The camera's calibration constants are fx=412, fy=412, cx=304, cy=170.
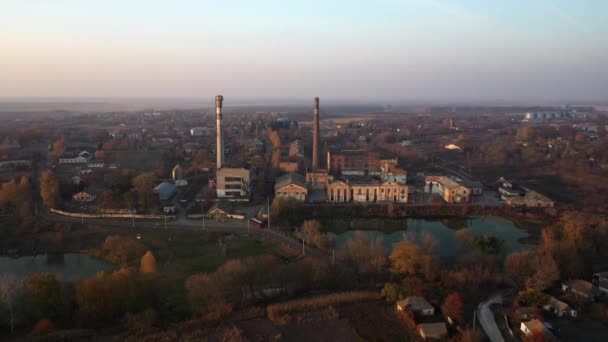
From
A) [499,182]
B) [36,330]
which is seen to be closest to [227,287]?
[36,330]

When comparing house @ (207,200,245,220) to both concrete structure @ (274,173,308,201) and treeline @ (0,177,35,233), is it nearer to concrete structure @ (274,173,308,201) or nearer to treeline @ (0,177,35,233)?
concrete structure @ (274,173,308,201)

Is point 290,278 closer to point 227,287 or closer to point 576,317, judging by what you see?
point 227,287

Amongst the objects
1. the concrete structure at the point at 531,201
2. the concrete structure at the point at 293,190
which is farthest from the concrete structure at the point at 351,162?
the concrete structure at the point at 531,201

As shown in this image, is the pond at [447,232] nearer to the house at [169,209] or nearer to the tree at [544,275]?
the tree at [544,275]

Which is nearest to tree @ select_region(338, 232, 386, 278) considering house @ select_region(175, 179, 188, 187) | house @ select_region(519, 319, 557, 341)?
house @ select_region(519, 319, 557, 341)

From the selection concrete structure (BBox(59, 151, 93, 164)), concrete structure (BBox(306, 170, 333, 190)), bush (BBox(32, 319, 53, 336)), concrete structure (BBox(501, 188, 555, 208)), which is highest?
concrete structure (BBox(59, 151, 93, 164))

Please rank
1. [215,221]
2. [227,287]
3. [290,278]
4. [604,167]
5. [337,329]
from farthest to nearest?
[604,167], [215,221], [290,278], [227,287], [337,329]
